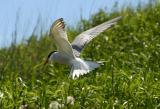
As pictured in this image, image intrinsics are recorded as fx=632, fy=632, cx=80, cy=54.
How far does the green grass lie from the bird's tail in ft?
0.40

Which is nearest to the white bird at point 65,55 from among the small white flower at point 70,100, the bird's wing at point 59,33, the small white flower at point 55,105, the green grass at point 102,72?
the bird's wing at point 59,33

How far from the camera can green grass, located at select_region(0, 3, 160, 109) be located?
4.82 m

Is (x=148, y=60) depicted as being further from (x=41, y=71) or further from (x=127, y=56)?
(x=41, y=71)

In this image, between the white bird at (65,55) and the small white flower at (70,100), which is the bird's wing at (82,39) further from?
the small white flower at (70,100)

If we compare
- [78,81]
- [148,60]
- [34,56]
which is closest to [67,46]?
[78,81]

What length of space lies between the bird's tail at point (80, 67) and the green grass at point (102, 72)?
12cm

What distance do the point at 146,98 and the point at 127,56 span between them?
9.52 ft

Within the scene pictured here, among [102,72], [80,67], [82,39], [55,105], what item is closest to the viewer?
[55,105]

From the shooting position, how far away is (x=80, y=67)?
5.09 m

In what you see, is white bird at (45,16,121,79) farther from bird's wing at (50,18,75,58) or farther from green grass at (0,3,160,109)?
green grass at (0,3,160,109)

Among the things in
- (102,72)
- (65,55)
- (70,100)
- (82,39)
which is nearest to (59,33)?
(65,55)

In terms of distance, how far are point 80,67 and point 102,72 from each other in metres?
1.55

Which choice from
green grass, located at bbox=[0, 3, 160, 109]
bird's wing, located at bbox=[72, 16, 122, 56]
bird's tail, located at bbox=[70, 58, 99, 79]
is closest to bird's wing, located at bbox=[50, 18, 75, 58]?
bird's tail, located at bbox=[70, 58, 99, 79]

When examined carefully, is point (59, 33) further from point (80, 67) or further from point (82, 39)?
point (82, 39)
